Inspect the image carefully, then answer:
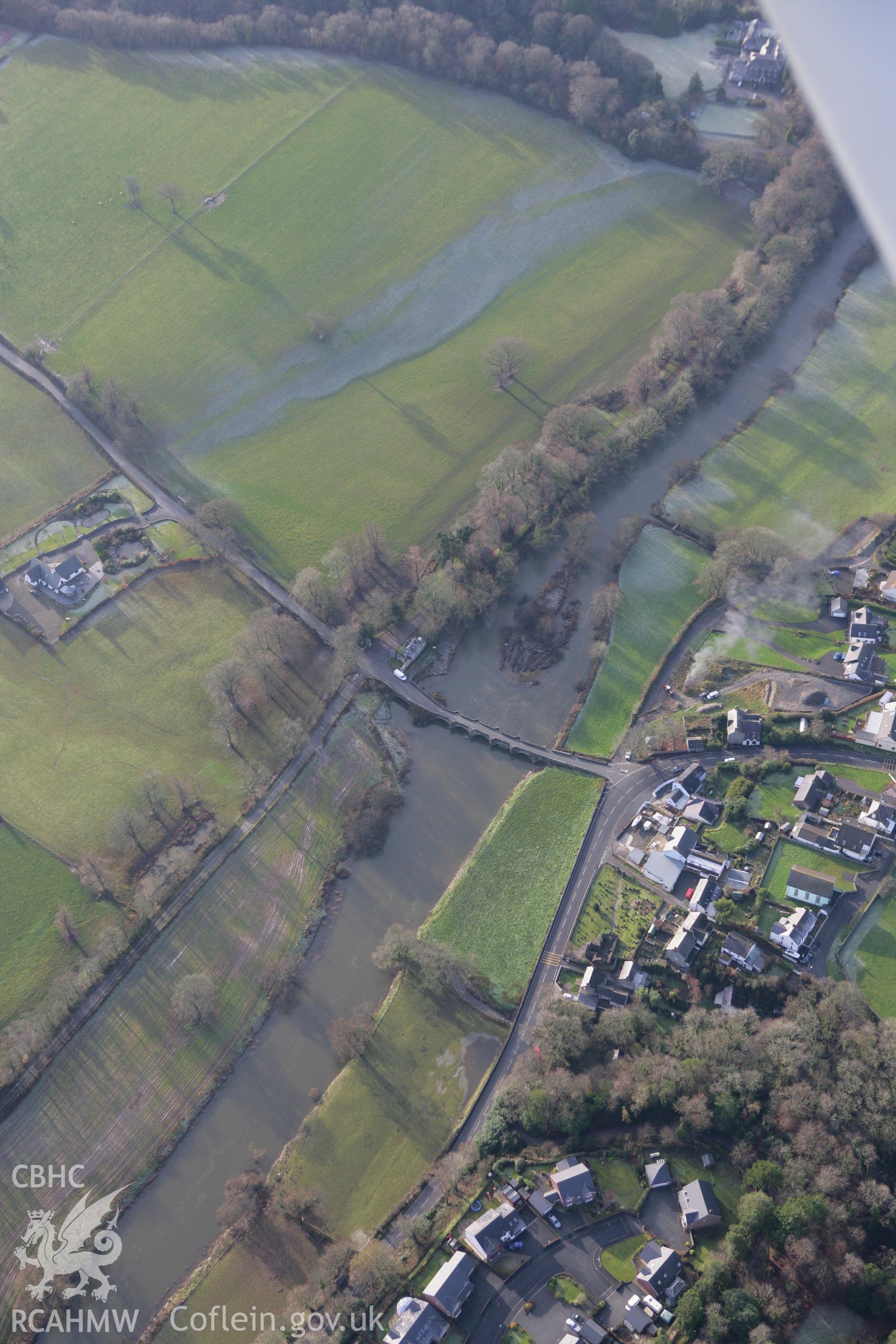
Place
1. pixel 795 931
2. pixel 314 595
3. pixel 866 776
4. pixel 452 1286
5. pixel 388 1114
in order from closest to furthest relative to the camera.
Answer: pixel 452 1286 → pixel 388 1114 → pixel 795 931 → pixel 866 776 → pixel 314 595

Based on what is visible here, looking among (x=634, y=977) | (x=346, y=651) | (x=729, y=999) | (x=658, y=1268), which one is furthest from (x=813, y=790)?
(x=346, y=651)

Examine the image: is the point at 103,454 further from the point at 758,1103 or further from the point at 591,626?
the point at 758,1103

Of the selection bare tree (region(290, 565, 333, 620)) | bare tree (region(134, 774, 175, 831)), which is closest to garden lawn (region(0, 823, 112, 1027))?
bare tree (region(134, 774, 175, 831))

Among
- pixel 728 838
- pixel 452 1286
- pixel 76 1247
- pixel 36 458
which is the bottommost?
pixel 76 1247

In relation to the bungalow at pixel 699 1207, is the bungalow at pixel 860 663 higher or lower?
higher

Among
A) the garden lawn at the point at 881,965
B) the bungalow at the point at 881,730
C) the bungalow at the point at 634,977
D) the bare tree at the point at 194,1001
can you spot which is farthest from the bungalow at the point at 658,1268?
the bungalow at the point at 881,730

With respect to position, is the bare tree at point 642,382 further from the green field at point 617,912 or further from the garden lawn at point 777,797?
the green field at point 617,912

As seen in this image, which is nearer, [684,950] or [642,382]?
[684,950]

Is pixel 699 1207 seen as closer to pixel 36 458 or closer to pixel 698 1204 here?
pixel 698 1204
